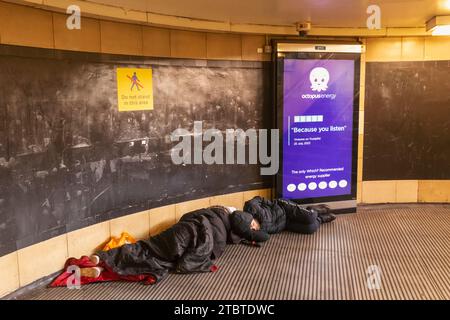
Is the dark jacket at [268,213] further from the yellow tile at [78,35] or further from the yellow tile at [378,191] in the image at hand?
the yellow tile at [78,35]

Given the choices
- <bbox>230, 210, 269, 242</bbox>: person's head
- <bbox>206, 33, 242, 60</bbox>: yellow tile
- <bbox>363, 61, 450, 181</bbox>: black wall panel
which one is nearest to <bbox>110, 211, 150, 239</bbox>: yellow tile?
<bbox>230, 210, 269, 242</bbox>: person's head

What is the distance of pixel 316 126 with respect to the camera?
18.6 ft

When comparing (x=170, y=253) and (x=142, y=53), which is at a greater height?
(x=142, y=53)

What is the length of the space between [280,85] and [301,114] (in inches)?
18.1

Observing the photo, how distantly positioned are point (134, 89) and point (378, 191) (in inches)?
145

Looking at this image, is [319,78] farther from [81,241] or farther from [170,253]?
[81,241]

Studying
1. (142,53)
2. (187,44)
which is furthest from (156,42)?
(187,44)

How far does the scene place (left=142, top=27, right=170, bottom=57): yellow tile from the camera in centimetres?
458

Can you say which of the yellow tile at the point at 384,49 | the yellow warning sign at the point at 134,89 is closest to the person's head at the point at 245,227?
the yellow warning sign at the point at 134,89

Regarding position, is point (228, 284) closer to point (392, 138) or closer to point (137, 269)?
point (137, 269)

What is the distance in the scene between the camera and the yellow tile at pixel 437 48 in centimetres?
585

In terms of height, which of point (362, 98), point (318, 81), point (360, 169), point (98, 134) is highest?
point (318, 81)

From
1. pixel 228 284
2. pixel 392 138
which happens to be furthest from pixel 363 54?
pixel 228 284

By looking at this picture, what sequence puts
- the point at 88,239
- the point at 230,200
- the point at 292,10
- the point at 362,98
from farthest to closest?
the point at 362,98, the point at 230,200, the point at 292,10, the point at 88,239
